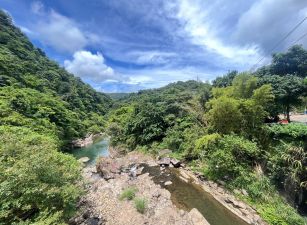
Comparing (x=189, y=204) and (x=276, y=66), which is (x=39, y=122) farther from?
(x=276, y=66)

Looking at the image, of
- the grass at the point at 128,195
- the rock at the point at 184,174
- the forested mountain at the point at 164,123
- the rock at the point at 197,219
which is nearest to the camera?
the rock at the point at 197,219

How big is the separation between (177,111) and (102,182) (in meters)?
15.5

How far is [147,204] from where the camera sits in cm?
1085

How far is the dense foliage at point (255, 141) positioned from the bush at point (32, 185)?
975 centimetres

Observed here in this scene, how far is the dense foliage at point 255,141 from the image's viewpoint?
37.7ft

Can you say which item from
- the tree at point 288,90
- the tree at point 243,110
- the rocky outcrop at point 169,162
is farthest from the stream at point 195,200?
the tree at point 288,90

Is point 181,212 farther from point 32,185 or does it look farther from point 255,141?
point 255,141

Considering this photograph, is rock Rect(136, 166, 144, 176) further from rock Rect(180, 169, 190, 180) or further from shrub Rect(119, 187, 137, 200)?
shrub Rect(119, 187, 137, 200)

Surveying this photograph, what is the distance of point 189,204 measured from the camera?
38.7 ft

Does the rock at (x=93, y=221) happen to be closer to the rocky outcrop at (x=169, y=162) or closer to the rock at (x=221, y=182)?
the rock at (x=221, y=182)

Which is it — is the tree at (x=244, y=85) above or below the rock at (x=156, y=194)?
above

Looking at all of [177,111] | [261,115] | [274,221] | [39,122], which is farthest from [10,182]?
[177,111]

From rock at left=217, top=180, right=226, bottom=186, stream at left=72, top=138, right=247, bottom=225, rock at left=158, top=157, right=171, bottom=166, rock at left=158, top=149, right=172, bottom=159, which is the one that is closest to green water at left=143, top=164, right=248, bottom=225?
Result: stream at left=72, top=138, right=247, bottom=225

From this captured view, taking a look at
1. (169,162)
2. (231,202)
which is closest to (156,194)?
(231,202)
